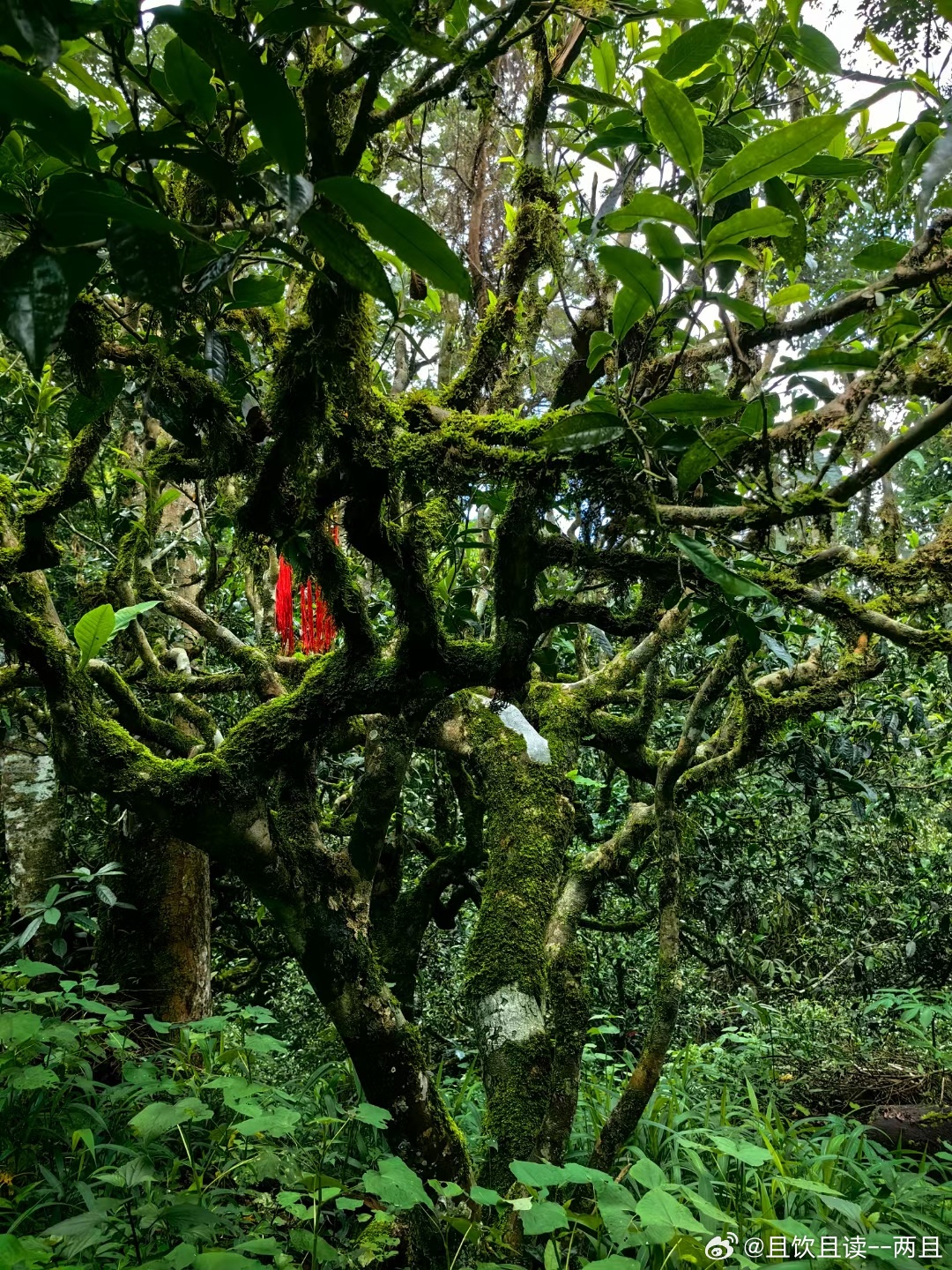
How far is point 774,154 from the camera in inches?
39.1

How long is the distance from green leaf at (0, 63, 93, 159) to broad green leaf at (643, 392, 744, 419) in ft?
2.80

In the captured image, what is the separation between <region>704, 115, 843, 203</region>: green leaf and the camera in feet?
3.15

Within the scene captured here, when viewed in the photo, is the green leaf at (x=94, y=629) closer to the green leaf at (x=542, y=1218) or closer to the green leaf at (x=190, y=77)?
the green leaf at (x=190, y=77)

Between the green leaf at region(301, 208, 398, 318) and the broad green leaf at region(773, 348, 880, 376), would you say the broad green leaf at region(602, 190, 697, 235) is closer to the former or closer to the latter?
the broad green leaf at region(773, 348, 880, 376)

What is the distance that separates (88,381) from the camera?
4.18 feet

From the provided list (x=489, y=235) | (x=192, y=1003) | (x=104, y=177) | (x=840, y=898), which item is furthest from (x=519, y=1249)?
(x=489, y=235)

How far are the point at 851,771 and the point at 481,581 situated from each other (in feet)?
5.64

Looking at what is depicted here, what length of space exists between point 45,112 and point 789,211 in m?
1.33

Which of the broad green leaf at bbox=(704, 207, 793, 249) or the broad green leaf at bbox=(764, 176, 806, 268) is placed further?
the broad green leaf at bbox=(764, 176, 806, 268)

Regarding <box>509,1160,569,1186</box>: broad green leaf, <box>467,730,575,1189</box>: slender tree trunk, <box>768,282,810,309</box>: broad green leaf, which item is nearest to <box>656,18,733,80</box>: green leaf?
<box>768,282,810,309</box>: broad green leaf

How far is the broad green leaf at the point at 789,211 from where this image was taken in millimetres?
1430

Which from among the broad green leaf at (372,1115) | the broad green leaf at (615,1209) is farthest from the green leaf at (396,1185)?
the broad green leaf at (615,1209)

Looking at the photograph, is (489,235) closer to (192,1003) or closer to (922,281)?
(922,281)

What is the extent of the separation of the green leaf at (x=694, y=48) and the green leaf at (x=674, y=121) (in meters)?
0.41
